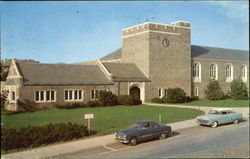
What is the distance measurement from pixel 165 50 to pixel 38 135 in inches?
335

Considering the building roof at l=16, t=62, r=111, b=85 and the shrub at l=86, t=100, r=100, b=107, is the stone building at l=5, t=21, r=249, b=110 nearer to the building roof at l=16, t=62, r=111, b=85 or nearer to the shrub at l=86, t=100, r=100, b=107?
the building roof at l=16, t=62, r=111, b=85

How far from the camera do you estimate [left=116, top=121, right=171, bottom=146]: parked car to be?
1091cm

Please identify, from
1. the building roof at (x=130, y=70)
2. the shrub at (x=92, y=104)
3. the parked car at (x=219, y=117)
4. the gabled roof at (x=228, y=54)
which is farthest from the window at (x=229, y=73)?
the shrub at (x=92, y=104)

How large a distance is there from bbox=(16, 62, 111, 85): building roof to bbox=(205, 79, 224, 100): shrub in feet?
24.0

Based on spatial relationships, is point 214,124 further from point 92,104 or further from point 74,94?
point 74,94

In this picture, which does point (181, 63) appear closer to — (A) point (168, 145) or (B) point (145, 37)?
(B) point (145, 37)

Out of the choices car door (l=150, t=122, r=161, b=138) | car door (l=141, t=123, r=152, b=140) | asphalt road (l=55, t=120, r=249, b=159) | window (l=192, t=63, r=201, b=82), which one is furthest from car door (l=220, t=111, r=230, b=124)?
car door (l=141, t=123, r=152, b=140)

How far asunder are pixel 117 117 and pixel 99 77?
13.8 metres

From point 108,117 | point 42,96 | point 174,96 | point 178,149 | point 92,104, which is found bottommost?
point 178,149

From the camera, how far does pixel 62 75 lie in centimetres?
1953

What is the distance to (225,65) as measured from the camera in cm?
1443

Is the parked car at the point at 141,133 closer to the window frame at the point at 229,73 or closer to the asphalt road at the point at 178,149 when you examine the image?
the asphalt road at the point at 178,149

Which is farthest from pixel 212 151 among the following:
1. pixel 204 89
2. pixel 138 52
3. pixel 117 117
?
pixel 138 52

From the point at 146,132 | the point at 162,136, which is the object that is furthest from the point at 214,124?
the point at 146,132
